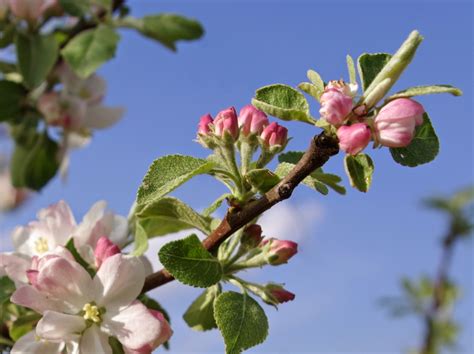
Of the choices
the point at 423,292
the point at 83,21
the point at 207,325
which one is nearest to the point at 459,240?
the point at 423,292

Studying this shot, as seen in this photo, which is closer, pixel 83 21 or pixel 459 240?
pixel 83 21

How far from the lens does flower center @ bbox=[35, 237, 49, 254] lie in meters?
1.22

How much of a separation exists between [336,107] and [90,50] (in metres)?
1.11

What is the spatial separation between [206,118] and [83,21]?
1.13 m

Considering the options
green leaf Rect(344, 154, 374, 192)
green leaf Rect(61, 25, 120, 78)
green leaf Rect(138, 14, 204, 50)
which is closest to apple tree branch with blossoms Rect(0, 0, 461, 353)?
green leaf Rect(344, 154, 374, 192)

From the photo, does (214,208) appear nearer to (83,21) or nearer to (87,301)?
(87,301)

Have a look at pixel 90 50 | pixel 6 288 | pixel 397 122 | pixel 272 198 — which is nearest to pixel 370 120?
pixel 397 122

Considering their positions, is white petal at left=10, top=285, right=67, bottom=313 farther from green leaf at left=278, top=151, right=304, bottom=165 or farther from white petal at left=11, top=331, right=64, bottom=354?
green leaf at left=278, top=151, right=304, bottom=165

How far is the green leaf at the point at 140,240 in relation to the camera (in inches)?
44.6

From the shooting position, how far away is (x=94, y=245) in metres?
1.18

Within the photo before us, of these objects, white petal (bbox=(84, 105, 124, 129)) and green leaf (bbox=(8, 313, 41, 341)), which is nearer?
green leaf (bbox=(8, 313, 41, 341))

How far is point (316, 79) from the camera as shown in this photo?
2.95 feet

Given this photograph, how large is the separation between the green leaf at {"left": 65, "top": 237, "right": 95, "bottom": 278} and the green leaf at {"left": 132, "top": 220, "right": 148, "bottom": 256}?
0.24 feet

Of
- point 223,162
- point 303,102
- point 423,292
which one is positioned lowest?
point 423,292
